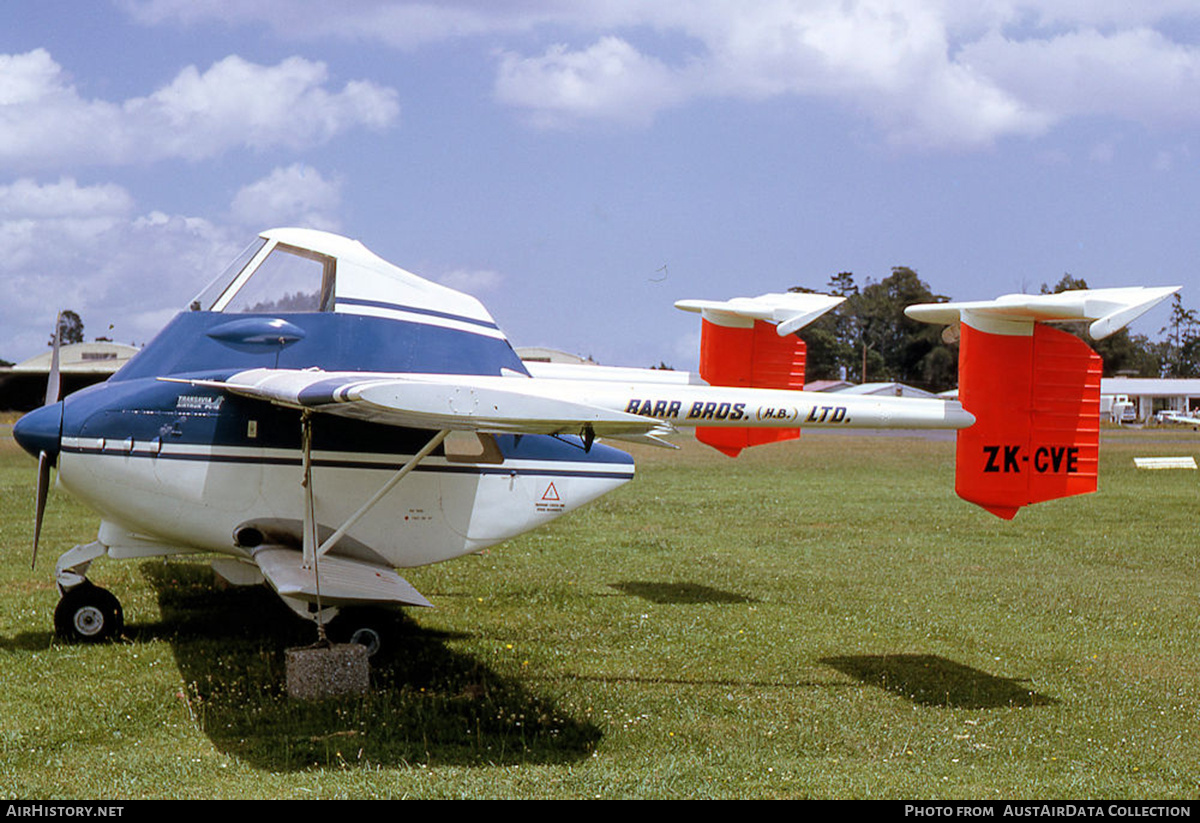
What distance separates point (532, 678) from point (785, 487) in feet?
51.4

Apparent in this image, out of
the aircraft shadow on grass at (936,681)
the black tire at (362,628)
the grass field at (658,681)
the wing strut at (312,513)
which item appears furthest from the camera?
the black tire at (362,628)

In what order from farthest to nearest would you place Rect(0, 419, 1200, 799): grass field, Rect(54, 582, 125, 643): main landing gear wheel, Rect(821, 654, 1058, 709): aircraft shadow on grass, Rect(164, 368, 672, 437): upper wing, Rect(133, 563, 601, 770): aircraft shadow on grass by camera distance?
Rect(54, 582, 125, 643): main landing gear wheel → Rect(821, 654, 1058, 709): aircraft shadow on grass → Rect(133, 563, 601, 770): aircraft shadow on grass → Rect(0, 419, 1200, 799): grass field → Rect(164, 368, 672, 437): upper wing

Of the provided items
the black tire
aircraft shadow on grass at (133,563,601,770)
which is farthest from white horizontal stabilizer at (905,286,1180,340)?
the black tire

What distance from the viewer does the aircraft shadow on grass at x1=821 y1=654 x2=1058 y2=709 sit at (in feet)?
24.5

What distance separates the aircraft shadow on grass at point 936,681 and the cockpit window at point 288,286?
5.04 metres

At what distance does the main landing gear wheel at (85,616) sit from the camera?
8.40m

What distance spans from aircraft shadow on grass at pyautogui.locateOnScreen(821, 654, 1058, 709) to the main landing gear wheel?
5.89 m

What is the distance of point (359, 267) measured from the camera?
8195 millimetres

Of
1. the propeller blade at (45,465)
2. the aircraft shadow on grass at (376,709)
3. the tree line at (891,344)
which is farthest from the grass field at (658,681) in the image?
the tree line at (891,344)

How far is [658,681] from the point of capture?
7.74 m

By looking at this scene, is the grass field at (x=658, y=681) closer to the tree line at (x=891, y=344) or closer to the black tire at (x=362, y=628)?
the black tire at (x=362, y=628)

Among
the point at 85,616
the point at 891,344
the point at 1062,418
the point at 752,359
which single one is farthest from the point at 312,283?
the point at 891,344

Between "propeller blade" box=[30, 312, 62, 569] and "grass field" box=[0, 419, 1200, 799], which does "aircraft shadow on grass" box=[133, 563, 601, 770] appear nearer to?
"grass field" box=[0, 419, 1200, 799]
